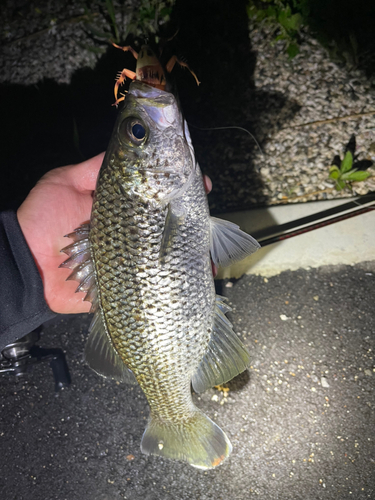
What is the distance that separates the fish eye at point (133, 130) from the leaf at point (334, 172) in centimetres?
231

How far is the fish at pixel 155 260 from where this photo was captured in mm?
1641

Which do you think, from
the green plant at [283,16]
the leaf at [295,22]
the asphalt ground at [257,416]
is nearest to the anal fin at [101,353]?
the asphalt ground at [257,416]

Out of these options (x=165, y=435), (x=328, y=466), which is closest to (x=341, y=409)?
(x=328, y=466)

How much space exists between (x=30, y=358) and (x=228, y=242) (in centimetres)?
214

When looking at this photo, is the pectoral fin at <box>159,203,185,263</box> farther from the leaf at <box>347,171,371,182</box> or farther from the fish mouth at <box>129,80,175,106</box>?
the leaf at <box>347,171,371,182</box>

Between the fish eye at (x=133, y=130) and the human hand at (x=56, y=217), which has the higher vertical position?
the fish eye at (x=133, y=130)

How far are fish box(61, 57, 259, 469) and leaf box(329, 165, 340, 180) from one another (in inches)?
70.0

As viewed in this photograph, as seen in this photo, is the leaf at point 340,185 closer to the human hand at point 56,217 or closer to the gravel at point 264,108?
the gravel at point 264,108

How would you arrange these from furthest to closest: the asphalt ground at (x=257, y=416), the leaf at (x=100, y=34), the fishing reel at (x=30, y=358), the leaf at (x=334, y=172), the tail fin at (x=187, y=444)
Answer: the leaf at (x=100, y=34), the leaf at (x=334, y=172), the fishing reel at (x=30, y=358), the asphalt ground at (x=257, y=416), the tail fin at (x=187, y=444)

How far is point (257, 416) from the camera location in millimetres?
2713

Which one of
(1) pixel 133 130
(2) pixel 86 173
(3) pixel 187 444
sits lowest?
(3) pixel 187 444

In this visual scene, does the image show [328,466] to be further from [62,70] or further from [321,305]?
[62,70]

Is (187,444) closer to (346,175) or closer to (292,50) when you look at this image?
(346,175)

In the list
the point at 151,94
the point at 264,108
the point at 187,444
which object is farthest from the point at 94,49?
the point at 187,444
